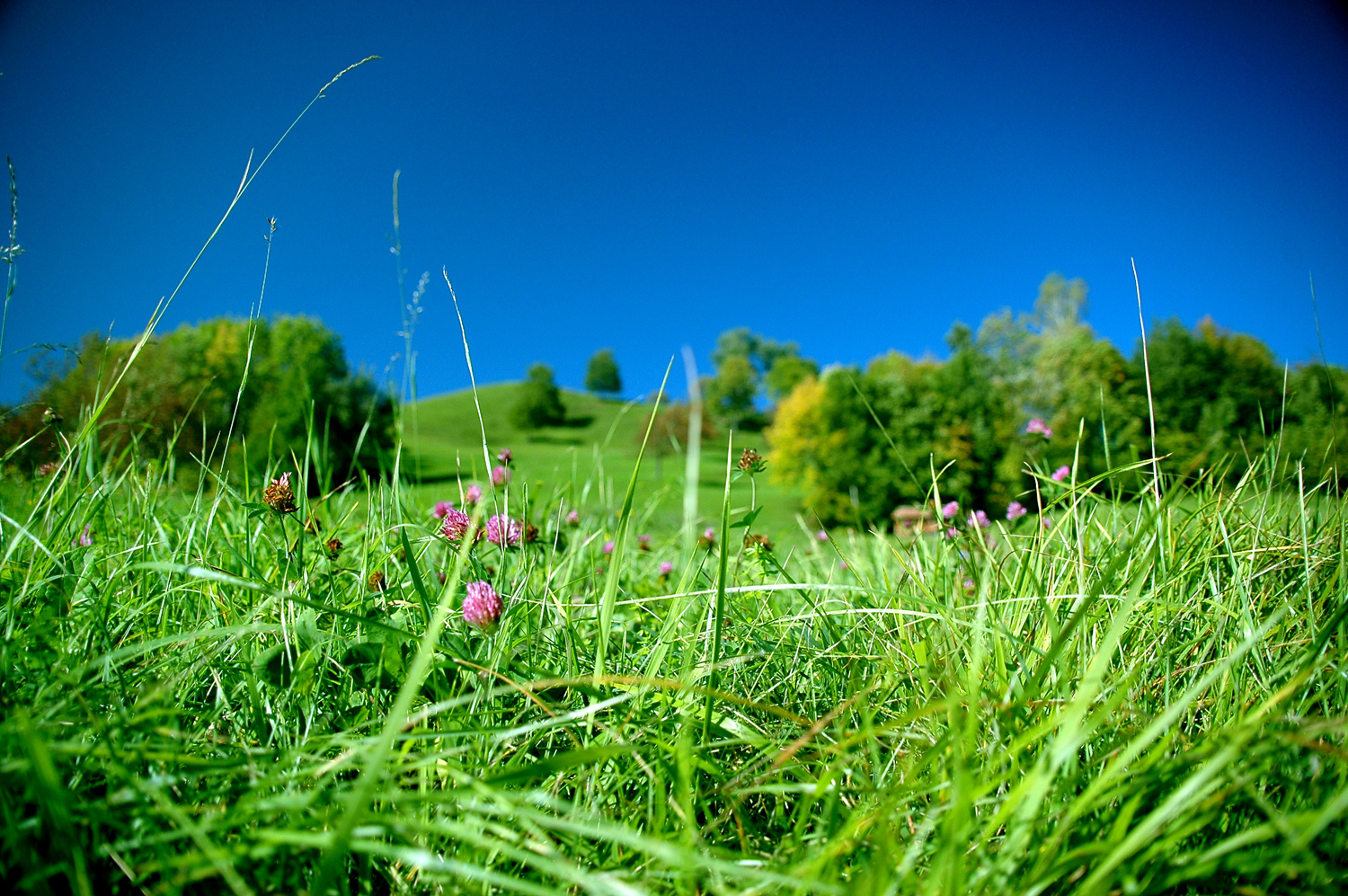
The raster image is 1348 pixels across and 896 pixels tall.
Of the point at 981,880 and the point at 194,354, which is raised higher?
the point at 194,354

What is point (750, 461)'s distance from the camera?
1.19 m

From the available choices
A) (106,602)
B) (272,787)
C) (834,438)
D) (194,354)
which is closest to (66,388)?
(106,602)

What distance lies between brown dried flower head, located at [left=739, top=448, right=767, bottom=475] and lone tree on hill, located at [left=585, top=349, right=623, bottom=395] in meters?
65.7

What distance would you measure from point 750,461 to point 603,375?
222 feet

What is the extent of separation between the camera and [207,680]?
908 millimetres

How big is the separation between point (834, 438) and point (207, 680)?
54.2ft

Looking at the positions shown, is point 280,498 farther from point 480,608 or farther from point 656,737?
point 656,737

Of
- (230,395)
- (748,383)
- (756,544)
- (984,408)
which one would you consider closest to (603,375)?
(748,383)

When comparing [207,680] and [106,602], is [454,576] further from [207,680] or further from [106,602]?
[106,602]

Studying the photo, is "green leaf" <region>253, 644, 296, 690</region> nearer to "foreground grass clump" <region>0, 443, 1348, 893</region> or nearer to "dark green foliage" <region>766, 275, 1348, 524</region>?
"foreground grass clump" <region>0, 443, 1348, 893</region>

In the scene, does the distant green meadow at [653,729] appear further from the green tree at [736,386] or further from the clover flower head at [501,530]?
the green tree at [736,386]

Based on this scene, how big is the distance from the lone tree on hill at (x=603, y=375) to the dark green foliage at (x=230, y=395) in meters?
45.4

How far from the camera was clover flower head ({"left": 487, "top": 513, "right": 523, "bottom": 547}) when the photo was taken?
0.96 m

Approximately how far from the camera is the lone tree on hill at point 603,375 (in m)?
67.1
